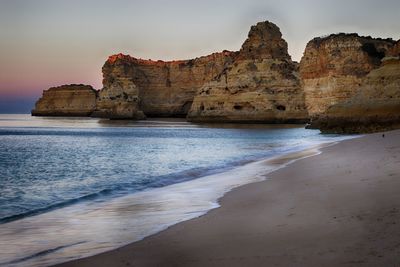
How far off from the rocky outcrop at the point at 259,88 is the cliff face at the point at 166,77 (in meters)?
51.3

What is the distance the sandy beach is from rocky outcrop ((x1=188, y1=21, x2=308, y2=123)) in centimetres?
8616

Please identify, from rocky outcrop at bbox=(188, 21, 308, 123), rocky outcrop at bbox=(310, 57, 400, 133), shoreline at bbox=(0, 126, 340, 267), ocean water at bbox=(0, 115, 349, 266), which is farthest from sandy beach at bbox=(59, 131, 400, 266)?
rocky outcrop at bbox=(188, 21, 308, 123)

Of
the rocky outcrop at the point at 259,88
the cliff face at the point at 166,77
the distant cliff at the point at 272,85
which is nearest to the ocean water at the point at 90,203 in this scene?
the distant cliff at the point at 272,85

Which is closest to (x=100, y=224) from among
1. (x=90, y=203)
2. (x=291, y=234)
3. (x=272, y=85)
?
(x=90, y=203)

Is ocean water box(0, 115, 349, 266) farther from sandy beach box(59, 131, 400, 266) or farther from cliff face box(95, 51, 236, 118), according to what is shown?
cliff face box(95, 51, 236, 118)

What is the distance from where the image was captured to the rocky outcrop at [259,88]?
93.6 m

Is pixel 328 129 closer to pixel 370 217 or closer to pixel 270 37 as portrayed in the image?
pixel 370 217

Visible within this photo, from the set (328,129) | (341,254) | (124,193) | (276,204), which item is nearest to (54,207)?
(124,193)

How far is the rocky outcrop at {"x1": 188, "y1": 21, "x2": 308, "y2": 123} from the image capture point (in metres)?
93.6

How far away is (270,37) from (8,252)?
3929 inches

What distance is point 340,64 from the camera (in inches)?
2329

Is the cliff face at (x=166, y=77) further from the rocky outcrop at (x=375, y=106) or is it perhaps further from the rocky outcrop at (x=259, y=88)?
the rocky outcrop at (x=375, y=106)

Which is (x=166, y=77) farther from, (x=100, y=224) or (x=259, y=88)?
(x=100, y=224)

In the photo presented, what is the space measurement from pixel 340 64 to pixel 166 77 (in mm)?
110728
